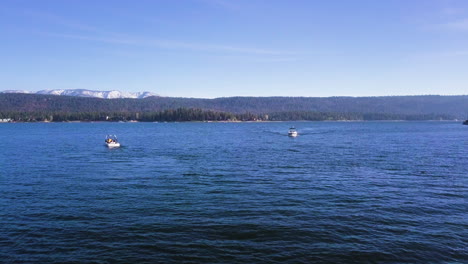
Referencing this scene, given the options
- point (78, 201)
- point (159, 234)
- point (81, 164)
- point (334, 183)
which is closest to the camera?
point (159, 234)

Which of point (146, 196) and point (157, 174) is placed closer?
point (146, 196)

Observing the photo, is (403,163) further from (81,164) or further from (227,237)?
(81,164)

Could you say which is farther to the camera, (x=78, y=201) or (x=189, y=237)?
(x=78, y=201)

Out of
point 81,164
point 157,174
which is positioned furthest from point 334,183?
point 81,164

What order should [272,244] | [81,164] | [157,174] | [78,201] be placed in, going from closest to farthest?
[272,244] < [78,201] < [157,174] < [81,164]

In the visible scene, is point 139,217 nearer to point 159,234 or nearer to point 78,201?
point 159,234

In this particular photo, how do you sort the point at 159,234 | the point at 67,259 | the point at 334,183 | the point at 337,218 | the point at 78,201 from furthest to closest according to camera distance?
the point at 334,183, the point at 78,201, the point at 337,218, the point at 159,234, the point at 67,259

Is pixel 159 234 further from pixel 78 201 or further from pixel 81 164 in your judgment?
pixel 81 164

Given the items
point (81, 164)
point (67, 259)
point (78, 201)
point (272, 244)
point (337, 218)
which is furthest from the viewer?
point (81, 164)

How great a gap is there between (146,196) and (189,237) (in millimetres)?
12555

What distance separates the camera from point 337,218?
93.2 feet

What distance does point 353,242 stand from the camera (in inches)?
929

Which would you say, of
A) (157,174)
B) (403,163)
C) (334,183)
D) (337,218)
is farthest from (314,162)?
(337,218)

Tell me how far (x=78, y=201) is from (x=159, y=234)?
1266 cm
